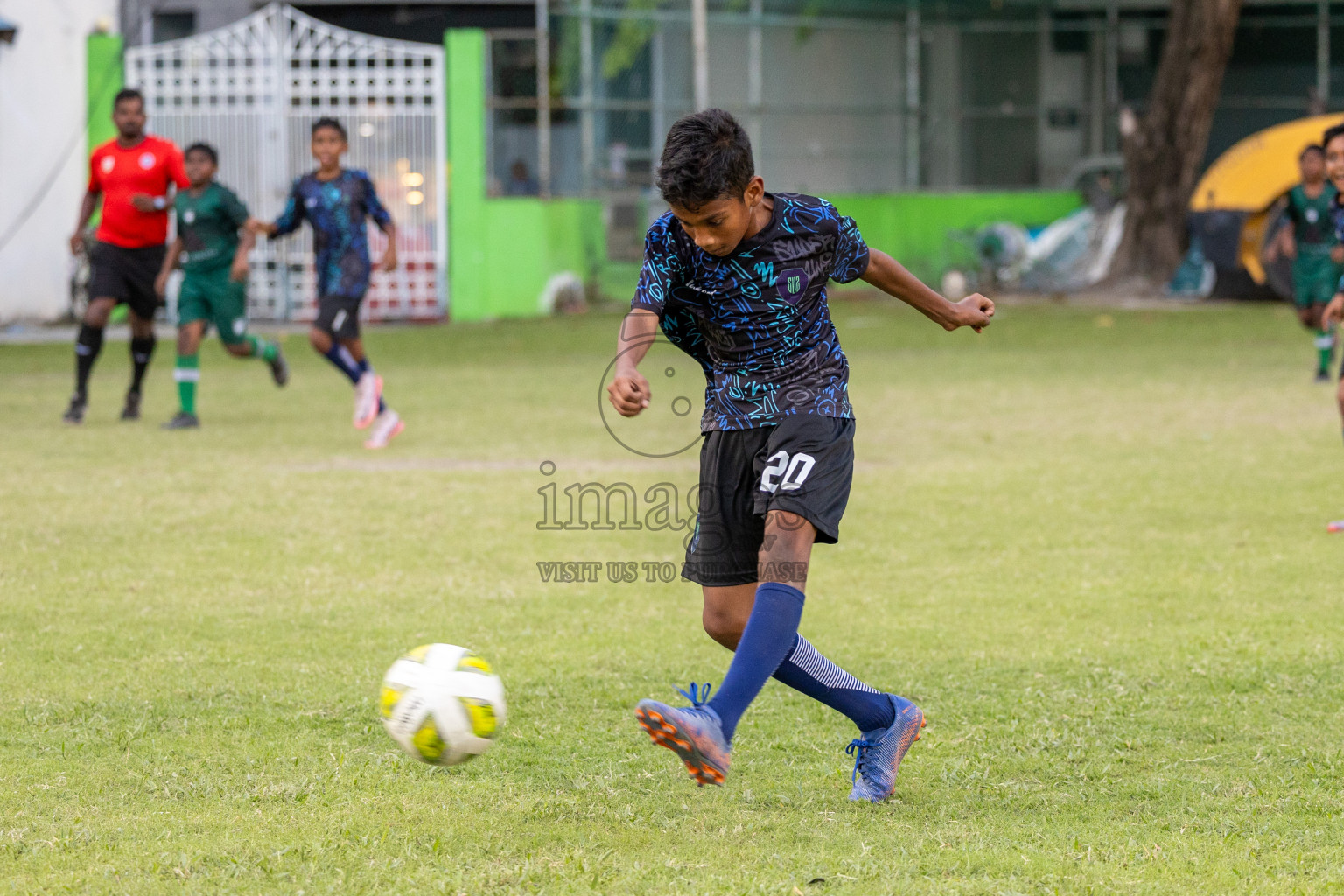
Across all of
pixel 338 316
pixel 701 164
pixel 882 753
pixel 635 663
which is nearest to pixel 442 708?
pixel 882 753

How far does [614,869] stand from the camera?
348 cm

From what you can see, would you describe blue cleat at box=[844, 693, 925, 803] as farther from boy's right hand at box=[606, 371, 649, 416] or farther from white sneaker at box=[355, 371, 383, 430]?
white sneaker at box=[355, 371, 383, 430]

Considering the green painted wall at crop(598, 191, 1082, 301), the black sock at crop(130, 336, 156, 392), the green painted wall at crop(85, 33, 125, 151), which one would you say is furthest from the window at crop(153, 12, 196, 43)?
the black sock at crop(130, 336, 156, 392)

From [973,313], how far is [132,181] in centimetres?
852

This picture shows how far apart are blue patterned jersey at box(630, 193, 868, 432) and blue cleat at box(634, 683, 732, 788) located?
827 mm

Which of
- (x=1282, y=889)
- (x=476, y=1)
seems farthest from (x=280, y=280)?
(x=1282, y=889)

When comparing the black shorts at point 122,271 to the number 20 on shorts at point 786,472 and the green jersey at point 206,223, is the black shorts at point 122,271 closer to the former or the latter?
the green jersey at point 206,223

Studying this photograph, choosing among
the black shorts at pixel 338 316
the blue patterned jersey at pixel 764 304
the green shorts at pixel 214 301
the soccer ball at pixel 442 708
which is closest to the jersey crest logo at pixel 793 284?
the blue patterned jersey at pixel 764 304

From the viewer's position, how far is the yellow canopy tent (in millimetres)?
21688

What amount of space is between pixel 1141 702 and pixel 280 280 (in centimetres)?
1692

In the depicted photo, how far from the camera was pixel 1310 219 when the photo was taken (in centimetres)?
1373

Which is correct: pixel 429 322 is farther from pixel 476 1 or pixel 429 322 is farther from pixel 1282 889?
pixel 1282 889

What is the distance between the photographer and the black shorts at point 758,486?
389cm

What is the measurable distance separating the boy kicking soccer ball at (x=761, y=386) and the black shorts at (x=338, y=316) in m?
6.62
